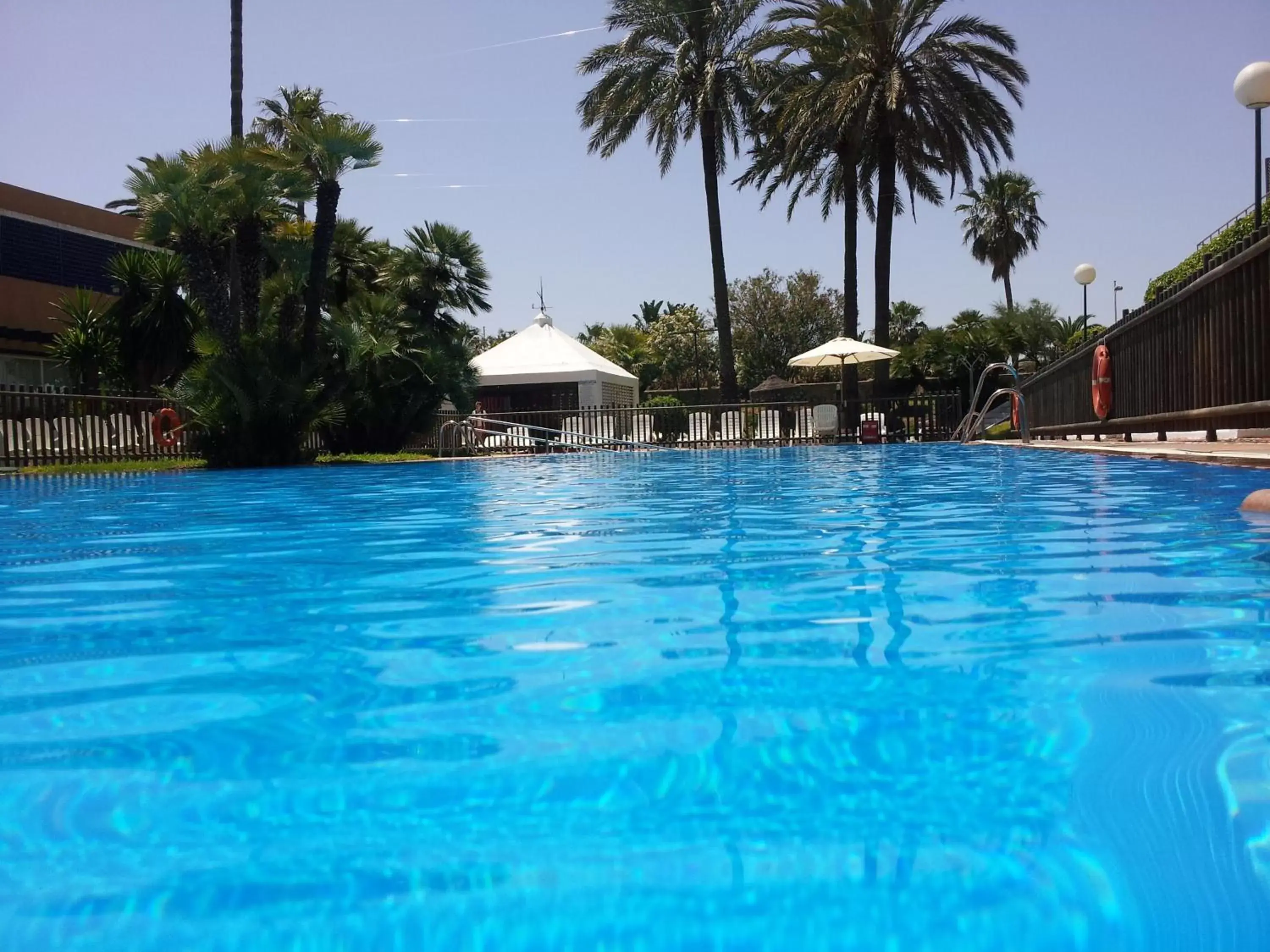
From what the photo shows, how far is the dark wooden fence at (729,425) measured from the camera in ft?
82.0

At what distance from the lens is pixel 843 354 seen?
80.7 feet

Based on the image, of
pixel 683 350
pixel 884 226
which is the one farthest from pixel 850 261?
pixel 683 350

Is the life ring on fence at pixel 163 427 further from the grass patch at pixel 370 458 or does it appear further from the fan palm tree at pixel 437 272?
the fan palm tree at pixel 437 272

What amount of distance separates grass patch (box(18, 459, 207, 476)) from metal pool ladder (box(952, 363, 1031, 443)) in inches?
530

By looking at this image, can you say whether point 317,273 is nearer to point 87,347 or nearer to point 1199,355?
point 87,347

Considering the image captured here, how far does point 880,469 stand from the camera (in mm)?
12195

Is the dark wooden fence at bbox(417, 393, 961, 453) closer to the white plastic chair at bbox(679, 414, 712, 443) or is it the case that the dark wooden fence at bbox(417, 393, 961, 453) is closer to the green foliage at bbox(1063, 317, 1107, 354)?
the white plastic chair at bbox(679, 414, 712, 443)

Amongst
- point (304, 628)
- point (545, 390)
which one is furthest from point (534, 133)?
point (304, 628)

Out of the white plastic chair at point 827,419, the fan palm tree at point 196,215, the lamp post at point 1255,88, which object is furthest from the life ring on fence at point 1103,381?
the fan palm tree at point 196,215

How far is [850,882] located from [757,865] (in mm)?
127

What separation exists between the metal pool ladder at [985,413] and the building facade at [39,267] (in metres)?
19.4

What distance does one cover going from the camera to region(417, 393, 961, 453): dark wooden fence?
82.0ft

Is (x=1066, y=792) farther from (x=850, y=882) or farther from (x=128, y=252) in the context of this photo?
(x=128, y=252)

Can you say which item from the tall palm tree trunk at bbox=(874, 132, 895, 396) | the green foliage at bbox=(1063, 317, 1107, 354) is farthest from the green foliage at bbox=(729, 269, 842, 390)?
the tall palm tree trunk at bbox=(874, 132, 895, 396)
